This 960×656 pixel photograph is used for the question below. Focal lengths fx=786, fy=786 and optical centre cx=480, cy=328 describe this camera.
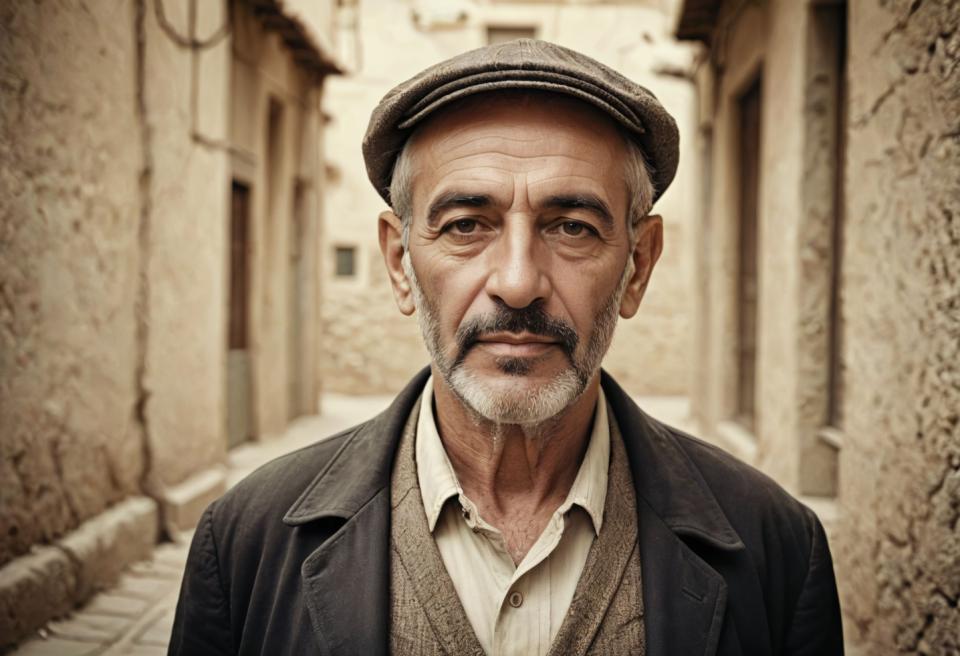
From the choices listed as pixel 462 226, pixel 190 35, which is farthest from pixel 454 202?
pixel 190 35

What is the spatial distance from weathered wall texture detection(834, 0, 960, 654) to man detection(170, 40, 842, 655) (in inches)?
33.8

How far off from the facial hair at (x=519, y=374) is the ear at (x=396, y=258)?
232mm

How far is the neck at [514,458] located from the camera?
164cm

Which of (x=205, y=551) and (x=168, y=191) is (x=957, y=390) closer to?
(x=205, y=551)

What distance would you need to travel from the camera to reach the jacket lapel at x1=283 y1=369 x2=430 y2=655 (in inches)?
55.1

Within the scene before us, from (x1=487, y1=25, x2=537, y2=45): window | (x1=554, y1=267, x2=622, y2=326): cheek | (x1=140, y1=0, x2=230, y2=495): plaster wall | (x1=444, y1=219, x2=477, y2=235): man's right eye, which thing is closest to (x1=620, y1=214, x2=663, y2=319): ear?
(x1=554, y1=267, x2=622, y2=326): cheek

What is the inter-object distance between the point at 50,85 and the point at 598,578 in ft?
10.9

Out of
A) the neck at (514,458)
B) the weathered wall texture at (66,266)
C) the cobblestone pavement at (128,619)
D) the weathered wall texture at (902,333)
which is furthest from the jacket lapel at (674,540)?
the weathered wall texture at (66,266)

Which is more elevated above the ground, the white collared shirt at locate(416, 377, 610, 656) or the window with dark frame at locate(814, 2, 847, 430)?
the window with dark frame at locate(814, 2, 847, 430)

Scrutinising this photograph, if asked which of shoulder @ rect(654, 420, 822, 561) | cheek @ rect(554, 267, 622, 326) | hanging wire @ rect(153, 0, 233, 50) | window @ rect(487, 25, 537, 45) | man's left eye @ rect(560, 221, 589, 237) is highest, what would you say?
window @ rect(487, 25, 537, 45)

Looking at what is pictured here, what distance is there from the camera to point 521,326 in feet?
4.96

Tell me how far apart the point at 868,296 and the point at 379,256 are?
34.9 feet

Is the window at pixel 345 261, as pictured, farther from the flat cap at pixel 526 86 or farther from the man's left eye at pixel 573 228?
the man's left eye at pixel 573 228

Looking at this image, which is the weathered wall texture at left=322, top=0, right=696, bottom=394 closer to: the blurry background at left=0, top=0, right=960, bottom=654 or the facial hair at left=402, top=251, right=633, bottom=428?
the blurry background at left=0, top=0, right=960, bottom=654
